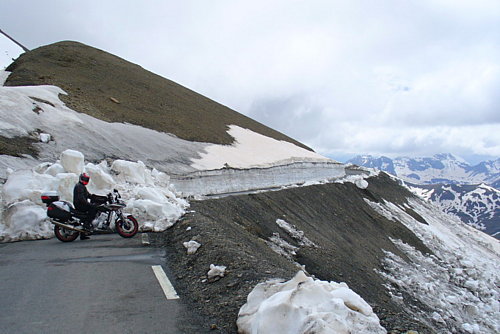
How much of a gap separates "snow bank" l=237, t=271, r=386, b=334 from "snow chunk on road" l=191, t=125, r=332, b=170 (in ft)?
77.1

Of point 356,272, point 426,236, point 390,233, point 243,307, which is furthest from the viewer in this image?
point 426,236

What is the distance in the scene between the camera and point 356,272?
15.1 metres

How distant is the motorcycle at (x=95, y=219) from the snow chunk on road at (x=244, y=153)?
17.8m

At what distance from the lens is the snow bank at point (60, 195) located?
10234mm

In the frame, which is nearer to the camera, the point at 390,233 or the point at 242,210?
the point at 242,210

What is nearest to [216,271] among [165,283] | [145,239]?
[165,283]

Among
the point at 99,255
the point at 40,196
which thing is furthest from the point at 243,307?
the point at 40,196

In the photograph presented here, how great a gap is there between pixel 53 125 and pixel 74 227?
47.8 feet

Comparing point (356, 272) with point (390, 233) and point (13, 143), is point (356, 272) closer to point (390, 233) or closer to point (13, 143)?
point (390, 233)

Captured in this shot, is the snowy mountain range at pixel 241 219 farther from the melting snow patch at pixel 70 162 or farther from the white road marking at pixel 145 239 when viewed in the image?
the white road marking at pixel 145 239

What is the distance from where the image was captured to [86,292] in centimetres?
639

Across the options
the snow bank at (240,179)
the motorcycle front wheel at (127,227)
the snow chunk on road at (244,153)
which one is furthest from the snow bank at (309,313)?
the snow chunk on road at (244,153)

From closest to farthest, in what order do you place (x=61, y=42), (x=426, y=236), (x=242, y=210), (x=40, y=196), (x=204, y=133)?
(x=40, y=196)
(x=242, y=210)
(x=426, y=236)
(x=204, y=133)
(x=61, y=42)

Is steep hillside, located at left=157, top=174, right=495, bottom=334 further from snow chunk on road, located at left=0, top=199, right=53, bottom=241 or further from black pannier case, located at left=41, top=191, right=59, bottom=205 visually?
snow chunk on road, located at left=0, top=199, right=53, bottom=241
